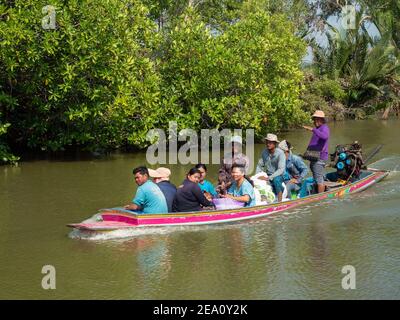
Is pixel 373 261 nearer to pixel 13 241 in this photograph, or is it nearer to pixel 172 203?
pixel 172 203

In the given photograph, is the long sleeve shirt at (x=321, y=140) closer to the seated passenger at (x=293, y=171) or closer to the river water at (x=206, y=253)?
the seated passenger at (x=293, y=171)

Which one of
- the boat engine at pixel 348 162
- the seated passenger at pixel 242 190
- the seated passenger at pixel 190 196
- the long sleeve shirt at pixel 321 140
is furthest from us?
the boat engine at pixel 348 162

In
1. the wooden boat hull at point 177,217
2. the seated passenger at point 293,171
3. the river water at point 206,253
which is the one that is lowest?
the river water at point 206,253

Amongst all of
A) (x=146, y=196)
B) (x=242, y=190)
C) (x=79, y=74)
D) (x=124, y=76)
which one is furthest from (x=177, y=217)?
(x=124, y=76)

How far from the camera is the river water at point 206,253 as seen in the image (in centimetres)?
708

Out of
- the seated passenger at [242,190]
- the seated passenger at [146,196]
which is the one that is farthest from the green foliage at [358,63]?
the seated passenger at [146,196]

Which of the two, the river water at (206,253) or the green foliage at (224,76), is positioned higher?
the green foliage at (224,76)

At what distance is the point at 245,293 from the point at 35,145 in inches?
499

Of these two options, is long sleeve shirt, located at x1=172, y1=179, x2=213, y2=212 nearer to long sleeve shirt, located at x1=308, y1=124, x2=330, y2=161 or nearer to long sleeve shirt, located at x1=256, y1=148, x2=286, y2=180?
long sleeve shirt, located at x1=256, y1=148, x2=286, y2=180

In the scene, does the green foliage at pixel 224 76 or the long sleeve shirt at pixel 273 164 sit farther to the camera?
the green foliage at pixel 224 76

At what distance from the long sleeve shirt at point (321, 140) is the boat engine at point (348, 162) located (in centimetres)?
121

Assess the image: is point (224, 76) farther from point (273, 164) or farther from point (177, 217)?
point (177, 217)

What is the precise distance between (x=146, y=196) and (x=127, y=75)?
8.41 metres

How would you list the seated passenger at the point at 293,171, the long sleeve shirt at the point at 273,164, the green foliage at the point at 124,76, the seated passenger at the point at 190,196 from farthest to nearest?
1. the green foliage at the point at 124,76
2. the seated passenger at the point at 293,171
3. the long sleeve shirt at the point at 273,164
4. the seated passenger at the point at 190,196
